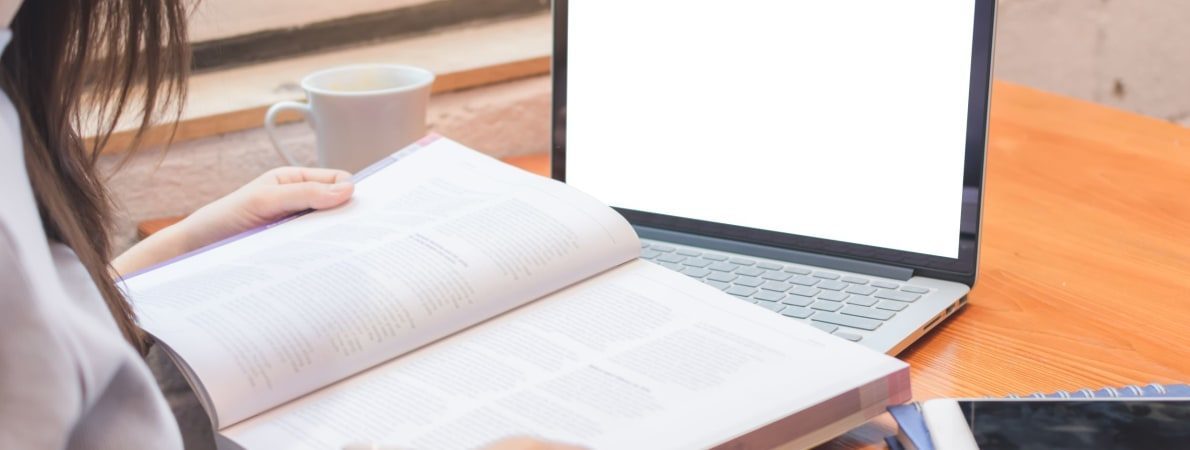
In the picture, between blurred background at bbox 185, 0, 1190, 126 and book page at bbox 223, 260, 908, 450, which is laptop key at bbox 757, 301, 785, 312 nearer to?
book page at bbox 223, 260, 908, 450

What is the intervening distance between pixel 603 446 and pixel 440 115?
2.33ft

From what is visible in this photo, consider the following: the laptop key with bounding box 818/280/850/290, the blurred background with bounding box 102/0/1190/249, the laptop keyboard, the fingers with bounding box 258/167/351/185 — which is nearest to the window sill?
Result: the blurred background with bounding box 102/0/1190/249

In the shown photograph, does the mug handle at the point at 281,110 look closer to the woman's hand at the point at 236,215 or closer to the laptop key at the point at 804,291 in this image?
the woman's hand at the point at 236,215

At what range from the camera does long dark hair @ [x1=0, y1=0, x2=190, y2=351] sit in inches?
20.5

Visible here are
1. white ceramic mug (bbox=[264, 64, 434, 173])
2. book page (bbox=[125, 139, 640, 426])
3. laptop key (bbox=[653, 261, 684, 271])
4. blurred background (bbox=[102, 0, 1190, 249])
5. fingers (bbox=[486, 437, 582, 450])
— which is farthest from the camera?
blurred background (bbox=[102, 0, 1190, 249])

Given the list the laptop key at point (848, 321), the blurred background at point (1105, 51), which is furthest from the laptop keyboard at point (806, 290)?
the blurred background at point (1105, 51)

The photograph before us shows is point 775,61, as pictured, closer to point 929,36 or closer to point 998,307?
point 929,36

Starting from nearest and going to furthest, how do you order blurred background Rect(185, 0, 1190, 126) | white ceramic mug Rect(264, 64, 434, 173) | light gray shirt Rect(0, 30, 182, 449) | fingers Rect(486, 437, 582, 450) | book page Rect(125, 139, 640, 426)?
light gray shirt Rect(0, 30, 182, 449) → fingers Rect(486, 437, 582, 450) → book page Rect(125, 139, 640, 426) → white ceramic mug Rect(264, 64, 434, 173) → blurred background Rect(185, 0, 1190, 126)

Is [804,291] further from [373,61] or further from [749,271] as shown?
[373,61]

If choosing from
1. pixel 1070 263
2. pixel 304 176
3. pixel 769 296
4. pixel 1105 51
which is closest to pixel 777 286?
pixel 769 296

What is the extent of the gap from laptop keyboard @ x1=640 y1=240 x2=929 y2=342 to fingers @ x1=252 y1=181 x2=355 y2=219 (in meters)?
0.22

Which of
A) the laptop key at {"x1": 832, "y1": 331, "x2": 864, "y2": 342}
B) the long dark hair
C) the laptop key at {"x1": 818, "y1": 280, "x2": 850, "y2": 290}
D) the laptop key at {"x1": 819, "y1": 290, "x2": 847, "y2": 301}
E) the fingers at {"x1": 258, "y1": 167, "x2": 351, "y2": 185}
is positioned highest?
the long dark hair

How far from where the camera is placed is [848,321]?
0.71 meters

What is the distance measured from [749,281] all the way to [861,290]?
0.08 meters
